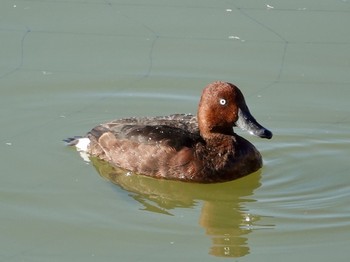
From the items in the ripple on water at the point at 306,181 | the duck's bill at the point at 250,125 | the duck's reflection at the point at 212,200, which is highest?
the duck's bill at the point at 250,125

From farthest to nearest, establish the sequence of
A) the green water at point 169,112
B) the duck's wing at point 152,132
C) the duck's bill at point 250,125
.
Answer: the duck's wing at point 152,132, the duck's bill at point 250,125, the green water at point 169,112

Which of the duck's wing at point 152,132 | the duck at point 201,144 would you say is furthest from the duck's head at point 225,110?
the duck's wing at point 152,132

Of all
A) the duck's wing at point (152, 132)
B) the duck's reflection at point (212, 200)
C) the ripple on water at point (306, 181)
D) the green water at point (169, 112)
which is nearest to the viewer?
the green water at point (169, 112)

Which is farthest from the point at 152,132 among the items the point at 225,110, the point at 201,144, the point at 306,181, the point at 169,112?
the point at 306,181

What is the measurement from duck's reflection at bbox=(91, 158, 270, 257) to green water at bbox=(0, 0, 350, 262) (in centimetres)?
2

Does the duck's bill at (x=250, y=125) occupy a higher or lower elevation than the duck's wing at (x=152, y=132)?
higher

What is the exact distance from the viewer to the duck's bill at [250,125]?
8594 mm

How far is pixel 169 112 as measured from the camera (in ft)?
31.7

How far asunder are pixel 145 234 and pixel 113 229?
24 cm

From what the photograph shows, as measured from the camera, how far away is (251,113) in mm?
9586

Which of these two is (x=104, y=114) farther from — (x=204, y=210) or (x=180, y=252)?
(x=180, y=252)

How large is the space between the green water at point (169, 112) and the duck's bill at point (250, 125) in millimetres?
344

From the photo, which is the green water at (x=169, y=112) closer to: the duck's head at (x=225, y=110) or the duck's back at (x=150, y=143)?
A: the duck's back at (x=150, y=143)

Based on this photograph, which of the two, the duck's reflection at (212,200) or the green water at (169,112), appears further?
the duck's reflection at (212,200)
